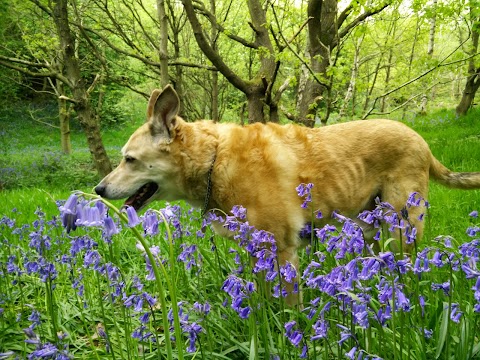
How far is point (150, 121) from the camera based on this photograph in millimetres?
3650

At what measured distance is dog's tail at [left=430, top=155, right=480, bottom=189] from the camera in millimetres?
3996

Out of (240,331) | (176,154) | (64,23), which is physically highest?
(64,23)

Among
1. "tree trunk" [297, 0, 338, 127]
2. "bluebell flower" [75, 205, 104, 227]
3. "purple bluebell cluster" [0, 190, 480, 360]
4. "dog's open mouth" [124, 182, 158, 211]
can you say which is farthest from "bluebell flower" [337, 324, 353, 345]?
"tree trunk" [297, 0, 338, 127]

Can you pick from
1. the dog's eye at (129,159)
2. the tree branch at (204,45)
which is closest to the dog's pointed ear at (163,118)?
the dog's eye at (129,159)

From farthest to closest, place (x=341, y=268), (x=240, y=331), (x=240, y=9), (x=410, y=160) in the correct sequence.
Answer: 1. (x=240, y=9)
2. (x=410, y=160)
3. (x=240, y=331)
4. (x=341, y=268)

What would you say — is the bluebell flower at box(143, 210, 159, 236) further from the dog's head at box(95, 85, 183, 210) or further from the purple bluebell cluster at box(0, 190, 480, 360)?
the dog's head at box(95, 85, 183, 210)

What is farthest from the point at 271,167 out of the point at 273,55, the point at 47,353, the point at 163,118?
the point at 273,55

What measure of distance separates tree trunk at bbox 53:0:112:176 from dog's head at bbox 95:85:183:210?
5.90m

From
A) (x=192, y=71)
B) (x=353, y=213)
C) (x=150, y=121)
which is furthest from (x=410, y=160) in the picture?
(x=192, y=71)

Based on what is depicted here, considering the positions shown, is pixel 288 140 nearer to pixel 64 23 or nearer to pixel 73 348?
pixel 73 348

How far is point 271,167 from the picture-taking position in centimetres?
349

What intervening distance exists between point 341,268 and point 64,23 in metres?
8.72

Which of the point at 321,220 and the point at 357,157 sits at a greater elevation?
the point at 357,157

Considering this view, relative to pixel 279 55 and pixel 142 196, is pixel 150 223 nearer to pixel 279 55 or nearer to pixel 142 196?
pixel 142 196
